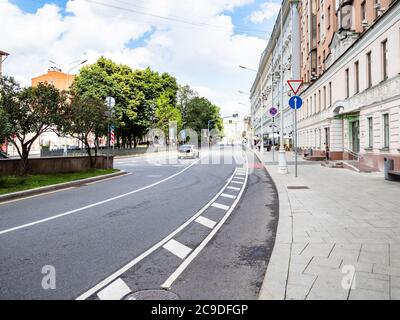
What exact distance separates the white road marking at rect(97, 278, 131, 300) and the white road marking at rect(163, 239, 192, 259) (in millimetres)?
1336

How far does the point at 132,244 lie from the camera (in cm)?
618

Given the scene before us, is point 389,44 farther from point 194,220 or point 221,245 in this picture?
point 221,245

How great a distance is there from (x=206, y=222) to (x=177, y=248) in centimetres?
212

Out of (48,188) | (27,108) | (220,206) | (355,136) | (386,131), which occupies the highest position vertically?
(27,108)

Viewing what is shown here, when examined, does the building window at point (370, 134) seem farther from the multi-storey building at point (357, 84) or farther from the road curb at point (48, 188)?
the road curb at point (48, 188)

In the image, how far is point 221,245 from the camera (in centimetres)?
619

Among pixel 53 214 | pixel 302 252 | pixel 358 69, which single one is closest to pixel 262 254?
pixel 302 252

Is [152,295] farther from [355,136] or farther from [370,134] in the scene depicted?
[355,136]

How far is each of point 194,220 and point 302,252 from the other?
132 inches

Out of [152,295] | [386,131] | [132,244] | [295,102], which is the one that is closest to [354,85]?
[386,131]

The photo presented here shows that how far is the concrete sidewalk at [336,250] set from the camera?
3.97 meters

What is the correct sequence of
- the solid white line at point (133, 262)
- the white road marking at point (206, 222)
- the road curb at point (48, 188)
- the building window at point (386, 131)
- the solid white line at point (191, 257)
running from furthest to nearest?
1. the building window at point (386, 131)
2. the road curb at point (48, 188)
3. the white road marking at point (206, 222)
4. the solid white line at point (191, 257)
5. the solid white line at point (133, 262)

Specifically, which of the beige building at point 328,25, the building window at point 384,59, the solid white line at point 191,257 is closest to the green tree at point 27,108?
the solid white line at point 191,257

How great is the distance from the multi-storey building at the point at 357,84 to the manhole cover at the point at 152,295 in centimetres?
1567
